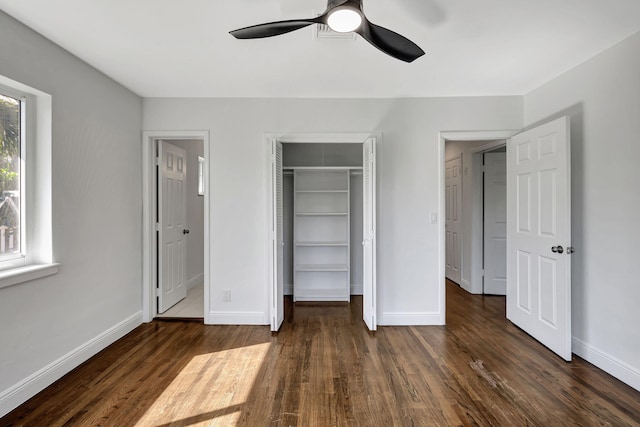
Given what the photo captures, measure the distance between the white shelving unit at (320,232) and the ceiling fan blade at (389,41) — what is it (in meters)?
2.56

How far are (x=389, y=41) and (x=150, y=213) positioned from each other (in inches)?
118

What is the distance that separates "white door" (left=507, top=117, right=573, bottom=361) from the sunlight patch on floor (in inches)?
97.4

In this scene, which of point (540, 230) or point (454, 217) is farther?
point (454, 217)

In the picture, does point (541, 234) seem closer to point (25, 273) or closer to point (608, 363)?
point (608, 363)

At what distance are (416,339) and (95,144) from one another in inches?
133

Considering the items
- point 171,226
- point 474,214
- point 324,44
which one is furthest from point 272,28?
point 474,214

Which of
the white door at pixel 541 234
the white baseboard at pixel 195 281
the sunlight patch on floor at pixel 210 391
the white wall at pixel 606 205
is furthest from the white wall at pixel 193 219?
the white wall at pixel 606 205

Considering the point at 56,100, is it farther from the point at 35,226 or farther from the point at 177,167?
the point at 177,167

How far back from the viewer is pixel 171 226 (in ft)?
13.0

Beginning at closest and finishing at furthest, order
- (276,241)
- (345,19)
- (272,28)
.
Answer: (345,19) → (272,28) → (276,241)

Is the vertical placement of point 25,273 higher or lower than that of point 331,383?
higher

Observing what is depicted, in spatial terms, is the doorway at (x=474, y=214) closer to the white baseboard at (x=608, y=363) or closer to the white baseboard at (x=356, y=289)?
the white baseboard at (x=356, y=289)

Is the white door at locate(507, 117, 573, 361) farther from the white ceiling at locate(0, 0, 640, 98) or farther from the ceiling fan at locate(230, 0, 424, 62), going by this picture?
the ceiling fan at locate(230, 0, 424, 62)

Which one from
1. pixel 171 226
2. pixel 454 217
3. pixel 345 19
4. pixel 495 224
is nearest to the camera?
pixel 345 19
